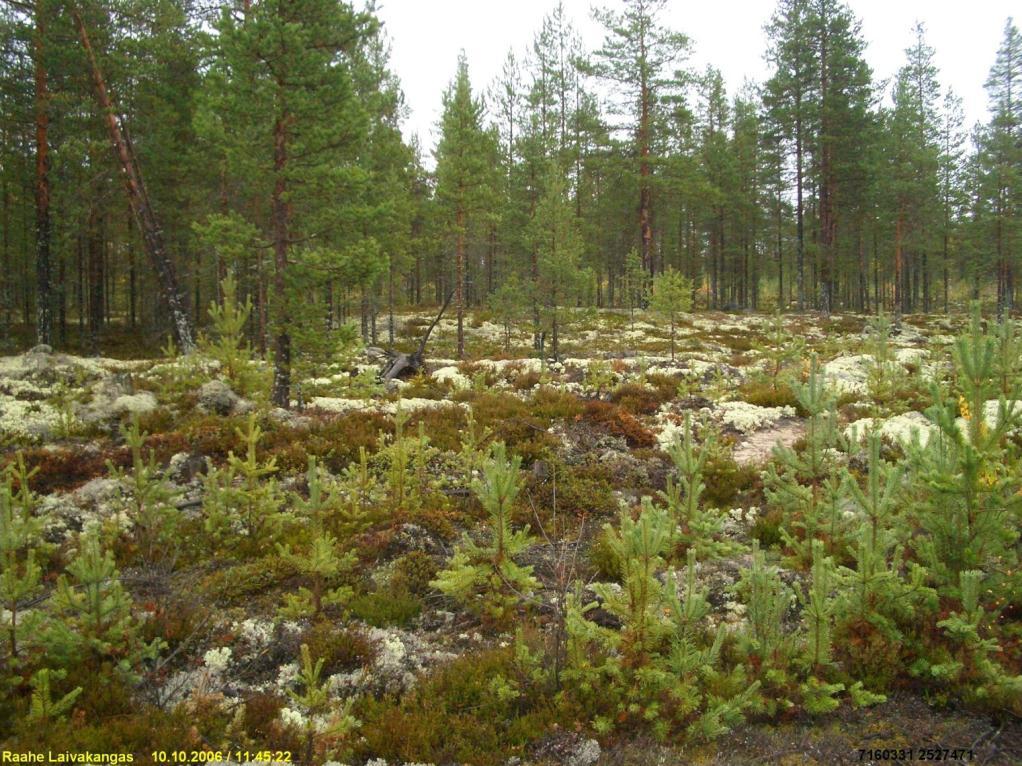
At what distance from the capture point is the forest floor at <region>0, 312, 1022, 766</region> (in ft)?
12.1

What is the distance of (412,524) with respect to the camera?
6844 millimetres

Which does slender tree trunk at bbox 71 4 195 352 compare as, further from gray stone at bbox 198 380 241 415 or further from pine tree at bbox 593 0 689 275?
pine tree at bbox 593 0 689 275

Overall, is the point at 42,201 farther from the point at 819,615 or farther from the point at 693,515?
the point at 819,615

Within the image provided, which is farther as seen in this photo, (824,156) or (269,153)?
(824,156)

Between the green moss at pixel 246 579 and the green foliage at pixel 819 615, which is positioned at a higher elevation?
the green foliage at pixel 819 615

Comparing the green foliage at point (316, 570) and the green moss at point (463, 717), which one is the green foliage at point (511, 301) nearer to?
the green foliage at point (316, 570)

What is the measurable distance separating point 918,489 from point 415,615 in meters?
4.82

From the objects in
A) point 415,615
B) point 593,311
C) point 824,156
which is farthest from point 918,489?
point 824,156

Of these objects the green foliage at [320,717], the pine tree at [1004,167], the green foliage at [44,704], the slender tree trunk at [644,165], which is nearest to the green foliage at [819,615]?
the green foliage at [320,717]

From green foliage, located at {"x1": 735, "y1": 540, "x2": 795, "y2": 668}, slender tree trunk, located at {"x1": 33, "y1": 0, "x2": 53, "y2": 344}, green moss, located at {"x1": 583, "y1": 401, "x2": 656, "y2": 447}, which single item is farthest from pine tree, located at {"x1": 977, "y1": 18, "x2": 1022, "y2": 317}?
slender tree trunk, located at {"x1": 33, "y1": 0, "x2": 53, "y2": 344}

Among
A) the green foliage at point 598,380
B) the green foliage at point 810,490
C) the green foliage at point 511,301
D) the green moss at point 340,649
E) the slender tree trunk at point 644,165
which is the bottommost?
the green moss at point 340,649

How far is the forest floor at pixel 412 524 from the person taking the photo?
368cm

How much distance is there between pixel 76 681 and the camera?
13.1 feet

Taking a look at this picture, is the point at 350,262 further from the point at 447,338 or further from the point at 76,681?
the point at 447,338
